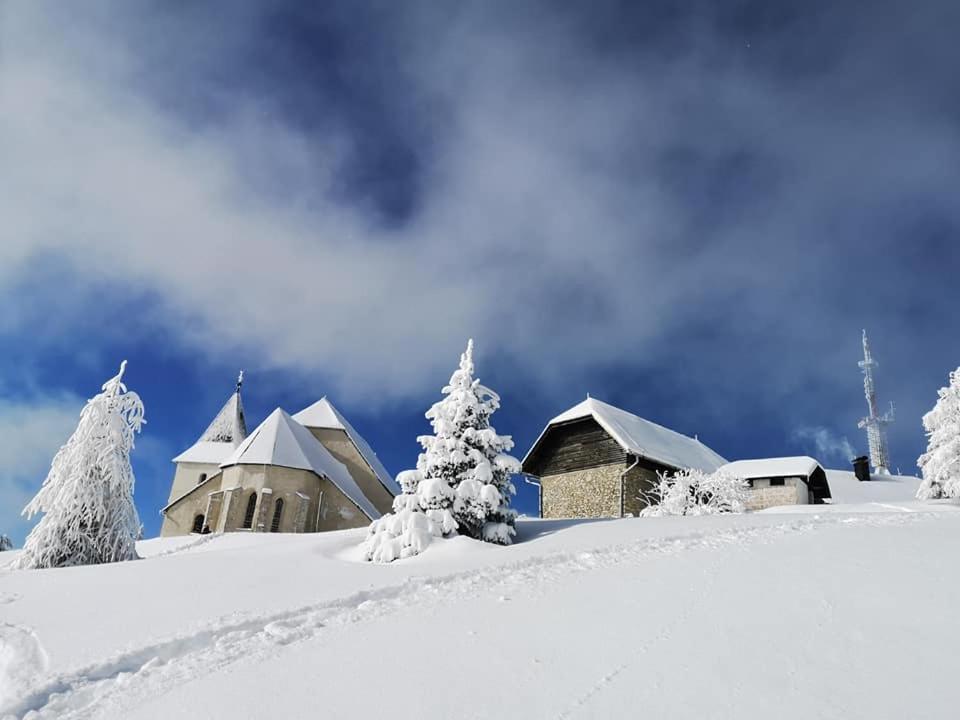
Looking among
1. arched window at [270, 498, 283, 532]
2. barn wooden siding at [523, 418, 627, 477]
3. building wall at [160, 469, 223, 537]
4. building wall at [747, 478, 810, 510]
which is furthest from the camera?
building wall at [160, 469, 223, 537]

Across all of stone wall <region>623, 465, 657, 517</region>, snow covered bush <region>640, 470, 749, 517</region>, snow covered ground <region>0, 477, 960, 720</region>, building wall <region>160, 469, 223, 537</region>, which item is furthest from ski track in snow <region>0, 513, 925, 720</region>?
building wall <region>160, 469, 223, 537</region>

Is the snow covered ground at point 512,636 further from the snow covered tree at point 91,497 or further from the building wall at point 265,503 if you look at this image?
the building wall at point 265,503

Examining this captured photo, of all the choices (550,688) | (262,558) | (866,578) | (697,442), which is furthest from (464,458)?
(697,442)

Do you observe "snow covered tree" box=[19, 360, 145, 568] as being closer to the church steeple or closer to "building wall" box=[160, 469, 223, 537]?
"building wall" box=[160, 469, 223, 537]

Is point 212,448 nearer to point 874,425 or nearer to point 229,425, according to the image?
point 229,425

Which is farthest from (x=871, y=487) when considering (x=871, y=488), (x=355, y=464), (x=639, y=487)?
(x=355, y=464)

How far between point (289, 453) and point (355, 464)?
9.06 metres

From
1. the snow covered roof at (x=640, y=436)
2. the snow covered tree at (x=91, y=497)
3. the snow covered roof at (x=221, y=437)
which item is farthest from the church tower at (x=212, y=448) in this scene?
the snow covered tree at (x=91, y=497)

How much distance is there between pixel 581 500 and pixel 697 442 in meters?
12.0

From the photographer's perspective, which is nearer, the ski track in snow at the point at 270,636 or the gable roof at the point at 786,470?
the ski track in snow at the point at 270,636

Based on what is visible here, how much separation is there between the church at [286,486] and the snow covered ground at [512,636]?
19.6m

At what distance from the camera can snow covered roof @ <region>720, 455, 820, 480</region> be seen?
94.5 ft

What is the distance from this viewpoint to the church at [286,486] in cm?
2939

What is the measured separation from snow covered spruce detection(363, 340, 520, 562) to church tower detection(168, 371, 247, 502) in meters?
27.7
